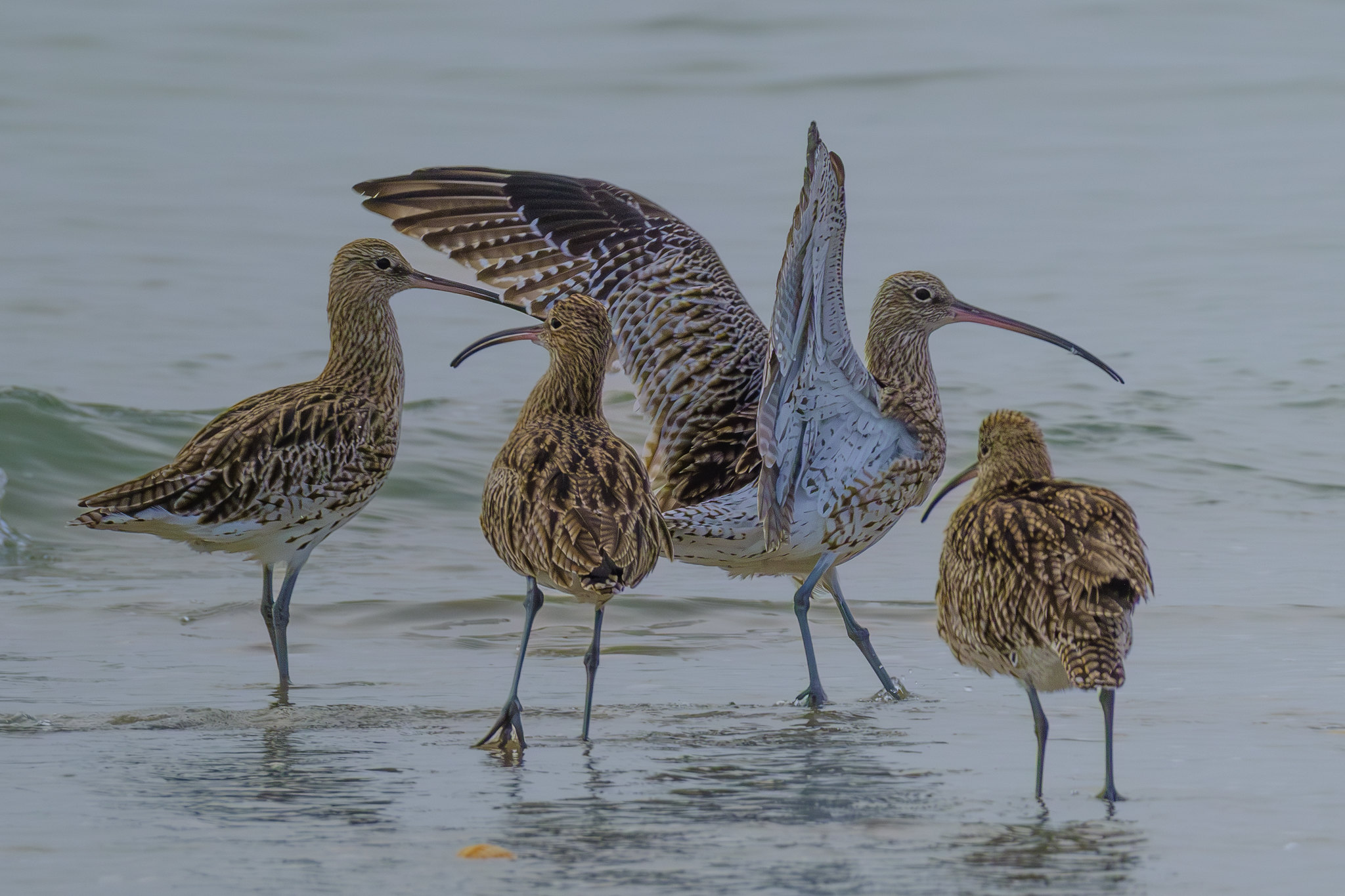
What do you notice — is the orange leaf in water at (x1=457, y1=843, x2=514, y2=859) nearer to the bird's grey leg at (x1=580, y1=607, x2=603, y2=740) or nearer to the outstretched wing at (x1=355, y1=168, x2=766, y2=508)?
the bird's grey leg at (x1=580, y1=607, x2=603, y2=740)

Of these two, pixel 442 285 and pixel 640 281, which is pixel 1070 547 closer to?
pixel 442 285

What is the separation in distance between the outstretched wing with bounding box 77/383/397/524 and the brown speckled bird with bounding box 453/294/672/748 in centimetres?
89

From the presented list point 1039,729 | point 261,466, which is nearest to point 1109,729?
point 1039,729

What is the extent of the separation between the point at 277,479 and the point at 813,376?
6.20 ft

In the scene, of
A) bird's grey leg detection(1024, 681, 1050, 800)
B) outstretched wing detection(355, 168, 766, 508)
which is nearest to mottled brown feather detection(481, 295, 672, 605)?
bird's grey leg detection(1024, 681, 1050, 800)

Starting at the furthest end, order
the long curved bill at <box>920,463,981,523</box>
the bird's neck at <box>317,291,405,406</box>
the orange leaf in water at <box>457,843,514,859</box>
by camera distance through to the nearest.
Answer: the bird's neck at <box>317,291,405,406</box> → the long curved bill at <box>920,463,981,523</box> → the orange leaf in water at <box>457,843,514,859</box>

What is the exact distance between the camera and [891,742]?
550cm

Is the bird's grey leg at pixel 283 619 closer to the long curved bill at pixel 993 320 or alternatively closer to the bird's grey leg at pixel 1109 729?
the long curved bill at pixel 993 320

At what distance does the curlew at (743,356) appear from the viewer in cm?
646

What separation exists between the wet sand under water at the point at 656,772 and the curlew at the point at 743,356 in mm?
577

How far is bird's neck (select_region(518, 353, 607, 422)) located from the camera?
19.6 feet

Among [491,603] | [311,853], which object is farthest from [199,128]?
[311,853]

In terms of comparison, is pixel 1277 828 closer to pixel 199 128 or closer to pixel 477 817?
pixel 477 817

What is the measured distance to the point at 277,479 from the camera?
6.56m
